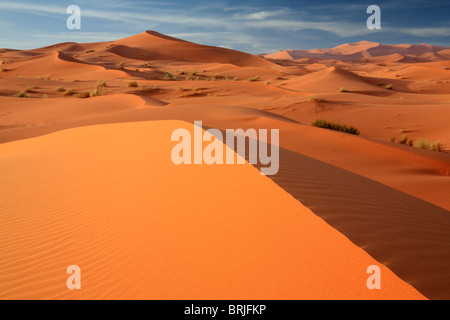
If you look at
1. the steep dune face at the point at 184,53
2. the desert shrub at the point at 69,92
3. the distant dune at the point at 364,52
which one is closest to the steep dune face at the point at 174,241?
the desert shrub at the point at 69,92

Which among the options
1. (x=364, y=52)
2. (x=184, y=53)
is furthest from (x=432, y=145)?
(x=364, y=52)

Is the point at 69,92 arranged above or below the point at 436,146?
above

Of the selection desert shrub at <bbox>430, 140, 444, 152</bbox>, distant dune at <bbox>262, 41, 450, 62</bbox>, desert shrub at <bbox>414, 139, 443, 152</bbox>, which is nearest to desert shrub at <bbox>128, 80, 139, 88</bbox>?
desert shrub at <bbox>414, 139, 443, 152</bbox>

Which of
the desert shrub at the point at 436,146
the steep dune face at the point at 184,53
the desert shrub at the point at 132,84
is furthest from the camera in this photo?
the steep dune face at the point at 184,53

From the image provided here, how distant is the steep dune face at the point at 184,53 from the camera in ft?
192

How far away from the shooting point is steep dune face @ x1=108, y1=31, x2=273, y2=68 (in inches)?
2309

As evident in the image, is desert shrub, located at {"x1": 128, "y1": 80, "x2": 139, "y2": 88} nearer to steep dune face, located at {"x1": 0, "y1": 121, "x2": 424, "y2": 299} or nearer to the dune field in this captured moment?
the dune field

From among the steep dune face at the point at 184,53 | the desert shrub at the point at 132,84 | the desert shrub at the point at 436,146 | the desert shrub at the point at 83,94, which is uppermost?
the steep dune face at the point at 184,53

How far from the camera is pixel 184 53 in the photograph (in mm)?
62969

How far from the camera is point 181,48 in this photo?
212 ft

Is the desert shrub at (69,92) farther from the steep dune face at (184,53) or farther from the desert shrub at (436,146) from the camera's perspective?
the steep dune face at (184,53)

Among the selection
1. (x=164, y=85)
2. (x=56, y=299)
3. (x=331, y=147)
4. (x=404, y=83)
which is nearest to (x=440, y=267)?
(x=56, y=299)

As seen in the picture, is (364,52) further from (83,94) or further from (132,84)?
(83,94)
